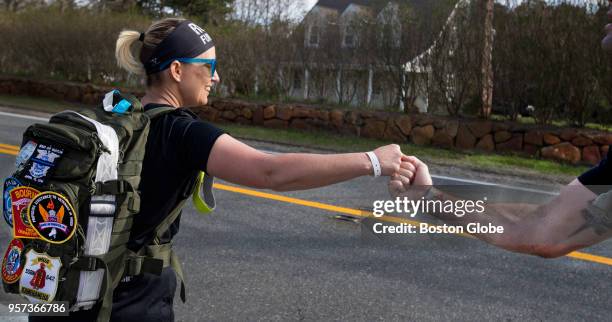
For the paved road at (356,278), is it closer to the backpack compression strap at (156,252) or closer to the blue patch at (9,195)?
the backpack compression strap at (156,252)

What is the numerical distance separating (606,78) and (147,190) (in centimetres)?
1105

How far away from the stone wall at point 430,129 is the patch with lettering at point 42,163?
34.5 ft

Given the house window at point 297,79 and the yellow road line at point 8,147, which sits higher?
the house window at point 297,79

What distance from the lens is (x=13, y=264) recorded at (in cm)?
184

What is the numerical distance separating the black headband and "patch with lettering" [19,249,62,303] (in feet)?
2.33

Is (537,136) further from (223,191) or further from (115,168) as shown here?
(115,168)

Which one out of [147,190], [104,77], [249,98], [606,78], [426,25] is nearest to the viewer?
[147,190]

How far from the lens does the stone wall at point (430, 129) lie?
430 inches

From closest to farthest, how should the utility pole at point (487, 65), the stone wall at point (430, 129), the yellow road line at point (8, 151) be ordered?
the yellow road line at point (8, 151), the stone wall at point (430, 129), the utility pole at point (487, 65)

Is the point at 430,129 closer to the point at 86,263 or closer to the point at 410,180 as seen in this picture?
the point at 410,180

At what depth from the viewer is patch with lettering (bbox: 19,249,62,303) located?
177 cm

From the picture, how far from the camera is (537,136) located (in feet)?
37.4

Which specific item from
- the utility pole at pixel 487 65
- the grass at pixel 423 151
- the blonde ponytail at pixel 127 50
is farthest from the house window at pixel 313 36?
the blonde ponytail at pixel 127 50

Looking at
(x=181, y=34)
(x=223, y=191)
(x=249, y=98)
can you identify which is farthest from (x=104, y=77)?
(x=181, y=34)
